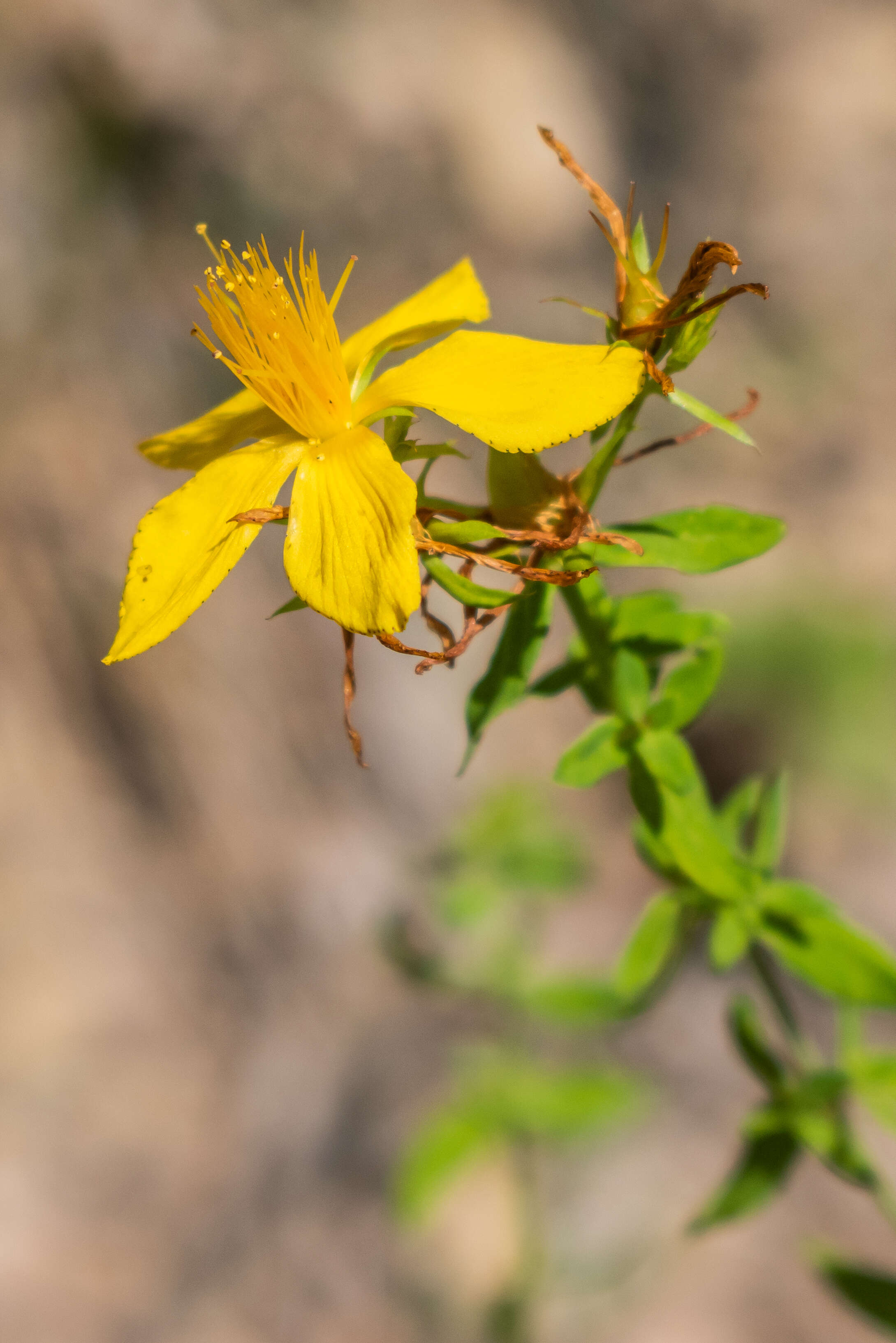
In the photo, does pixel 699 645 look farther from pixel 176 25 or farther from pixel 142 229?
pixel 176 25

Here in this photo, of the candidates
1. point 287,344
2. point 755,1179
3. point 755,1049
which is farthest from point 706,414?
point 755,1179

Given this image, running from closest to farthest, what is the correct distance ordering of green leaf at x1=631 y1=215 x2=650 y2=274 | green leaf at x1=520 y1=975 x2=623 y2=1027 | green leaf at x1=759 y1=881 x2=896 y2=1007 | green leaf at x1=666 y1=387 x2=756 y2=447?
1. green leaf at x1=666 y1=387 x2=756 y2=447
2. green leaf at x1=631 y1=215 x2=650 y2=274
3. green leaf at x1=759 y1=881 x2=896 y2=1007
4. green leaf at x1=520 y1=975 x2=623 y2=1027

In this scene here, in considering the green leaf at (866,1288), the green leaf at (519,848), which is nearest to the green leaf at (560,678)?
the green leaf at (866,1288)

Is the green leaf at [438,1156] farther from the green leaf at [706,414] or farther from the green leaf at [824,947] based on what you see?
the green leaf at [706,414]

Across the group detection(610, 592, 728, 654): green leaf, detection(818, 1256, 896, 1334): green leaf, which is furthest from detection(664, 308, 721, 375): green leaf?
detection(818, 1256, 896, 1334): green leaf

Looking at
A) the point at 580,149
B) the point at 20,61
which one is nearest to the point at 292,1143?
the point at 20,61

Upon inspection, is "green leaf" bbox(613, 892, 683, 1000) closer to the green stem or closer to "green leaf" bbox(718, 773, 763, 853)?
"green leaf" bbox(718, 773, 763, 853)

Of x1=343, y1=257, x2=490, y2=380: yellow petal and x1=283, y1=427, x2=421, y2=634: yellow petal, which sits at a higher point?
x1=343, y1=257, x2=490, y2=380: yellow petal
